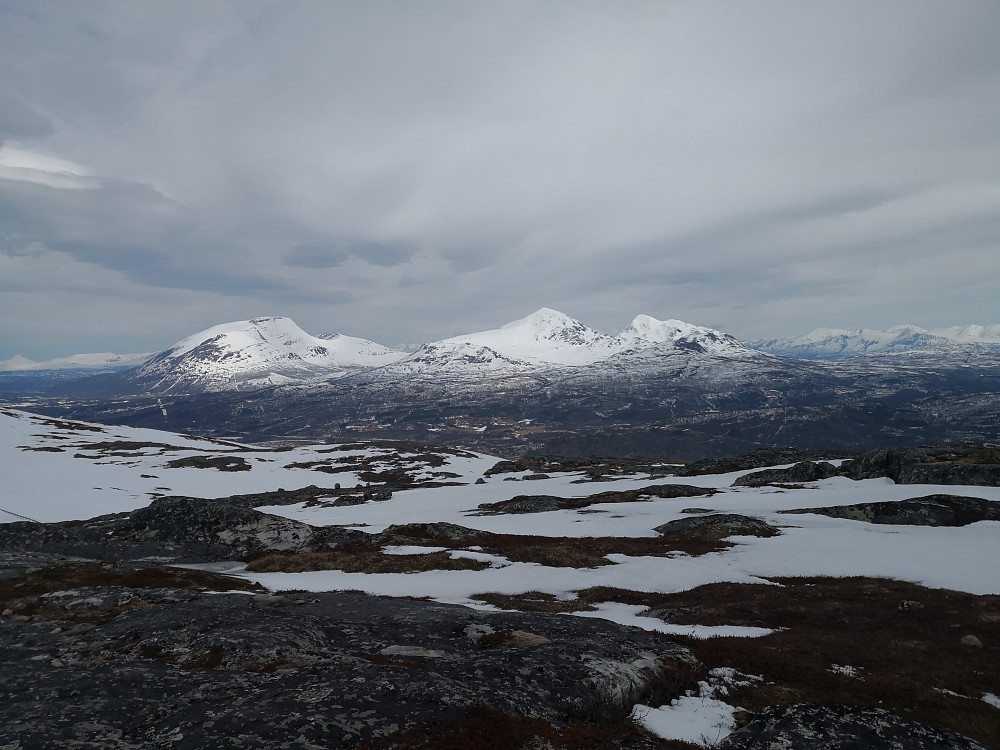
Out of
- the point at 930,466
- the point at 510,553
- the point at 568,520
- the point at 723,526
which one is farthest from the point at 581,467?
the point at 510,553

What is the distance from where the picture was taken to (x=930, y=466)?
5419 centimetres

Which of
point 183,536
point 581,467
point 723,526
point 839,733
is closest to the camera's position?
point 839,733

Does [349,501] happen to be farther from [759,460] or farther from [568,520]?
[759,460]

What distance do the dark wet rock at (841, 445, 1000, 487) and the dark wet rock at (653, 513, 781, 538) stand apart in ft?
80.7

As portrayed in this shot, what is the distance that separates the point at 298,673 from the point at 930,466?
223ft

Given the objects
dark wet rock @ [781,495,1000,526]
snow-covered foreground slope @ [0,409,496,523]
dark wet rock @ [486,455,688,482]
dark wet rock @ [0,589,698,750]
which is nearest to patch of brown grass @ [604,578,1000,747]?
dark wet rock @ [0,589,698,750]

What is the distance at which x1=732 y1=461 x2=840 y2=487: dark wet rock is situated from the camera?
6762cm

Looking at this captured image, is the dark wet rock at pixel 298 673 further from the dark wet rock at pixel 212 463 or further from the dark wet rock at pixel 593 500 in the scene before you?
the dark wet rock at pixel 212 463

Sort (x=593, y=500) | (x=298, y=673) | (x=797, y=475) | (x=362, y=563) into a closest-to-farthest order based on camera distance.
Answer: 1. (x=298, y=673)
2. (x=362, y=563)
3. (x=797, y=475)
4. (x=593, y=500)

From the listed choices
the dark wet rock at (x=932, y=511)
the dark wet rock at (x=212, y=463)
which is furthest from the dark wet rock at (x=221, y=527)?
the dark wet rock at (x=212, y=463)

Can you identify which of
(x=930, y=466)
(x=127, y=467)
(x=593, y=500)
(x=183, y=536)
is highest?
(x=930, y=466)

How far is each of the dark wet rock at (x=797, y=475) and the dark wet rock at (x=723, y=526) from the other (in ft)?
90.1

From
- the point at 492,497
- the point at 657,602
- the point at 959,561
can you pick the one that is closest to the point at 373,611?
the point at 657,602

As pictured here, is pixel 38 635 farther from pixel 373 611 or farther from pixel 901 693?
pixel 901 693
